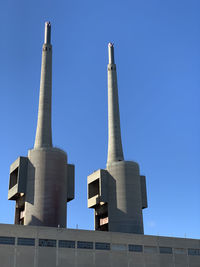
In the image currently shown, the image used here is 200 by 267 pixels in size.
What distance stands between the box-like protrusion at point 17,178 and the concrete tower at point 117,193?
14900 millimetres

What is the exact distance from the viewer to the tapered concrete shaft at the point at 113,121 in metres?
76.6

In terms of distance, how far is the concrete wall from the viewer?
50031 millimetres

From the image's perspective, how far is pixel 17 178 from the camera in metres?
65.4

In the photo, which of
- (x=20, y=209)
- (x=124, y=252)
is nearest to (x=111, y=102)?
(x=20, y=209)

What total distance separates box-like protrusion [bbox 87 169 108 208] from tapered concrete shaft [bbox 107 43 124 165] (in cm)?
403

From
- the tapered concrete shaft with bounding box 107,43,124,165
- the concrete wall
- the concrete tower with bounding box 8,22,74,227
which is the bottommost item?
the concrete wall

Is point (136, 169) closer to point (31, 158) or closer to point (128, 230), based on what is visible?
point (128, 230)

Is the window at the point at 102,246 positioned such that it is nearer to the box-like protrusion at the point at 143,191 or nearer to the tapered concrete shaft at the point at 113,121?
the box-like protrusion at the point at 143,191

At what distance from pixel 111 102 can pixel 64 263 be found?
3966cm

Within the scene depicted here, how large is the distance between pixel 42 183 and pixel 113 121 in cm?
2386

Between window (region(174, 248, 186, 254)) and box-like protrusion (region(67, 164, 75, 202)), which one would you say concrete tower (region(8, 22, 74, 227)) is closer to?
box-like protrusion (region(67, 164, 75, 202))

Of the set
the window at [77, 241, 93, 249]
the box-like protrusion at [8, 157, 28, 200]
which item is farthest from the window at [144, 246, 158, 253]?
the box-like protrusion at [8, 157, 28, 200]

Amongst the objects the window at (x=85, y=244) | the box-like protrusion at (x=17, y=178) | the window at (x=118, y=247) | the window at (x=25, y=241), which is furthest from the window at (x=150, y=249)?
the box-like protrusion at (x=17, y=178)

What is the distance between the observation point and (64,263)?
5184 centimetres
